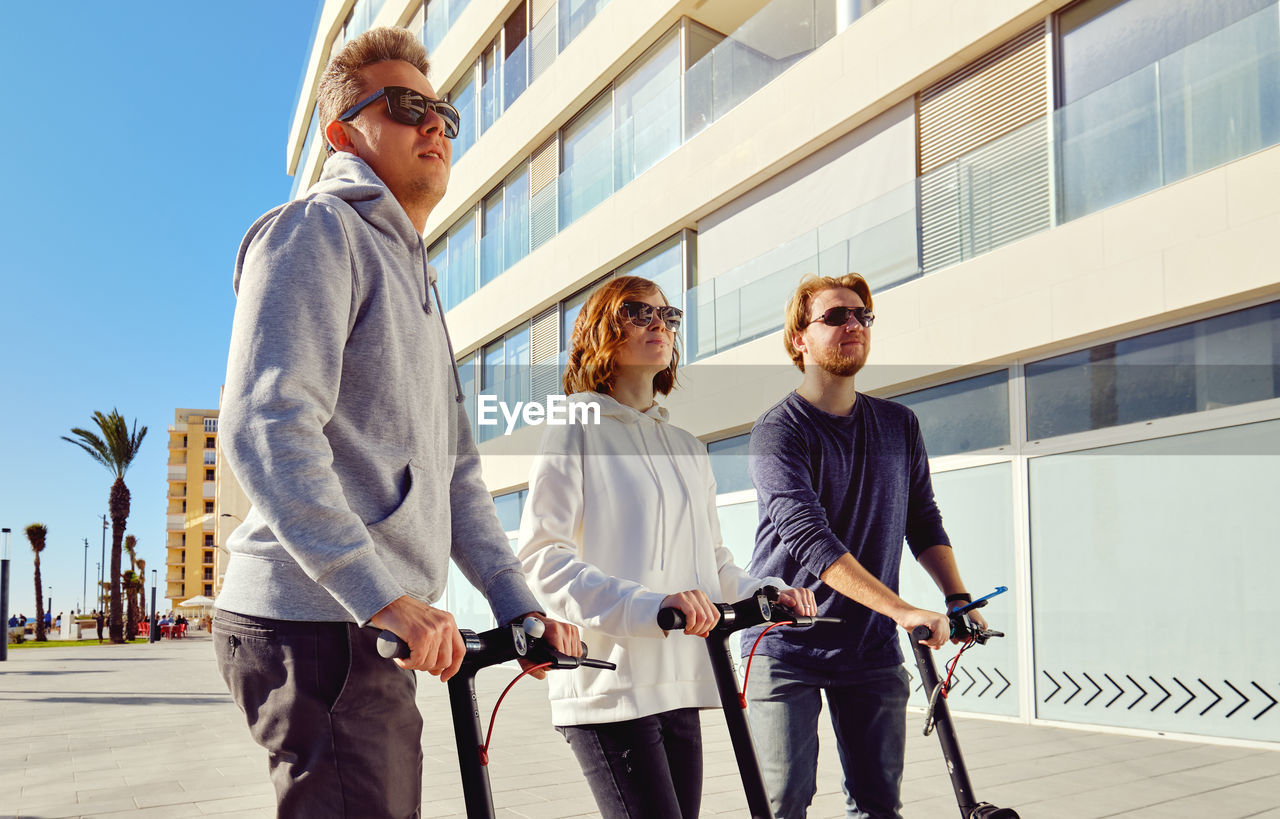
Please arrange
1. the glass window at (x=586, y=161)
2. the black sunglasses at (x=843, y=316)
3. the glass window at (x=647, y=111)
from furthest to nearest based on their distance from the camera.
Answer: the glass window at (x=586, y=161)
the glass window at (x=647, y=111)
the black sunglasses at (x=843, y=316)

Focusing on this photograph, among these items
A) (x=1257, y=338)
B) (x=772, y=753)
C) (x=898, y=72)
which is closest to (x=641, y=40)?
(x=898, y=72)

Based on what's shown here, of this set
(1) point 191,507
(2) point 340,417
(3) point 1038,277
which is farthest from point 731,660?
(1) point 191,507

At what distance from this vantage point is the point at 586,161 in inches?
740

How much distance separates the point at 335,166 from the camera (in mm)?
2168

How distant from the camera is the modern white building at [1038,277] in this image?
28.0ft

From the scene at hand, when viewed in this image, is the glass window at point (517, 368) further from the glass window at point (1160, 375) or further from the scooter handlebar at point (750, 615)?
the scooter handlebar at point (750, 615)

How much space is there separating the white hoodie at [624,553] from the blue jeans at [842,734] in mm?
452

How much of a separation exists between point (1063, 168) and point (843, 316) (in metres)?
7.51

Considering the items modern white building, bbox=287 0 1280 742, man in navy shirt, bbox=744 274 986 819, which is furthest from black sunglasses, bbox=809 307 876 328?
modern white building, bbox=287 0 1280 742

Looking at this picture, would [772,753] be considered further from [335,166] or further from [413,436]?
[335,166]

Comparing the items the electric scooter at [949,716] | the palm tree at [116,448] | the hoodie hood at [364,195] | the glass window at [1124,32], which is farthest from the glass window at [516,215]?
the palm tree at [116,448]

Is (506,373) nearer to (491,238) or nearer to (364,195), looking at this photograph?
(491,238)

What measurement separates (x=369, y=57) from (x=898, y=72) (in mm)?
10905

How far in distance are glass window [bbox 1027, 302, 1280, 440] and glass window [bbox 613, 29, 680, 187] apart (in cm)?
794
